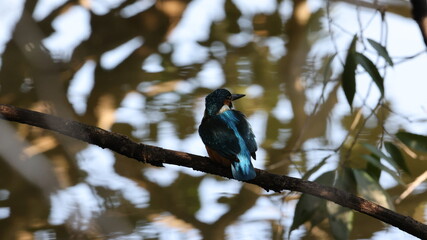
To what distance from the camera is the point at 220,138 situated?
214 cm

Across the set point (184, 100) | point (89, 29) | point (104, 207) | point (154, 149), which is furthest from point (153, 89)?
point (154, 149)

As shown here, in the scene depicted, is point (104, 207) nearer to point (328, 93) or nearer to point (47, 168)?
point (47, 168)

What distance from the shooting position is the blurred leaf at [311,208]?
2.53 meters

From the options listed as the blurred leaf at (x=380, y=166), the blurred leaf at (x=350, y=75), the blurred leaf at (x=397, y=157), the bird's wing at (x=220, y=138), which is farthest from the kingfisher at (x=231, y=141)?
the blurred leaf at (x=397, y=157)

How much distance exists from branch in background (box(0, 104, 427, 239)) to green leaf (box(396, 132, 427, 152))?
0.73m

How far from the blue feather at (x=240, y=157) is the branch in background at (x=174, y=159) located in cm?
3

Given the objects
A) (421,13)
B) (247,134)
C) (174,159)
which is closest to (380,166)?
(247,134)

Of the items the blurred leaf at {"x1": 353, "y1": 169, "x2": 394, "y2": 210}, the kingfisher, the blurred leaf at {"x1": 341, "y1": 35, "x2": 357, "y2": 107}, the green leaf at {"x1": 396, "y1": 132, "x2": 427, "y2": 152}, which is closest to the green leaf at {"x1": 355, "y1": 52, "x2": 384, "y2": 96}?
the blurred leaf at {"x1": 341, "y1": 35, "x2": 357, "y2": 107}

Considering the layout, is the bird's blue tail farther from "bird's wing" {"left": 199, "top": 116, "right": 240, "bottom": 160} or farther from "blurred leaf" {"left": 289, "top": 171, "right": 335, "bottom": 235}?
"blurred leaf" {"left": 289, "top": 171, "right": 335, "bottom": 235}

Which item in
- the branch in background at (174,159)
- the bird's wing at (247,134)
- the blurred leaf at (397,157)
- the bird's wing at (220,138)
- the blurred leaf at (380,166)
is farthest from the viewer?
the blurred leaf at (397,157)

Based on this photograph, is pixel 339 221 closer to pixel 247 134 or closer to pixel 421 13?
pixel 247 134

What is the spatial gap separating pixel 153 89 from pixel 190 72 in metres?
0.21

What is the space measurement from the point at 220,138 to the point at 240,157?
0.13 metres

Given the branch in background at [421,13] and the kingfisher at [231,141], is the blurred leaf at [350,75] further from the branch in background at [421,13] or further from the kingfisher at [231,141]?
the branch in background at [421,13]
